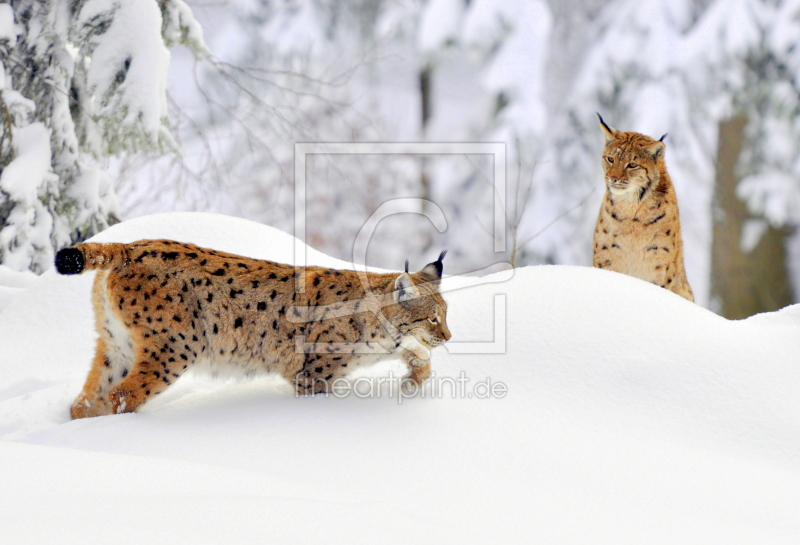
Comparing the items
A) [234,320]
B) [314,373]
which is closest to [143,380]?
[234,320]

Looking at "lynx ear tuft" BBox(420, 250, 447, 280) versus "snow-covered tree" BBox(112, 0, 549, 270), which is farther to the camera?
"snow-covered tree" BBox(112, 0, 549, 270)

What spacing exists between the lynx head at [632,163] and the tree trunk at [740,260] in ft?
18.7

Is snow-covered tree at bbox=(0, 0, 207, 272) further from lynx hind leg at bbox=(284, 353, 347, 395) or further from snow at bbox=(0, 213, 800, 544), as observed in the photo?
lynx hind leg at bbox=(284, 353, 347, 395)

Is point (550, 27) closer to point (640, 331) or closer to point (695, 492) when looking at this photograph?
point (640, 331)

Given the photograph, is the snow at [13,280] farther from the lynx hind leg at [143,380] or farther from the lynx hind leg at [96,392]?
the lynx hind leg at [143,380]

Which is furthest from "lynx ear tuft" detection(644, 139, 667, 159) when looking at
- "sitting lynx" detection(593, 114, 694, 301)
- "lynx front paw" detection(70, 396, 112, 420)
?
"lynx front paw" detection(70, 396, 112, 420)

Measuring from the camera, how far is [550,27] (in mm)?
10797

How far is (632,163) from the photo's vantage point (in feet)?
17.8

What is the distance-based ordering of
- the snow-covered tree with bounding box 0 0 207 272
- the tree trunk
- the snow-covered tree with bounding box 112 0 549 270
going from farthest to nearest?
the tree trunk → the snow-covered tree with bounding box 112 0 549 270 → the snow-covered tree with bounding box 0 0 207 272

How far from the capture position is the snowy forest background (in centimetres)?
688

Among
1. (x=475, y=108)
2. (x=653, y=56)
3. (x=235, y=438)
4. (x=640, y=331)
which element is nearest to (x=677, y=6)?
(x=653, y=56)

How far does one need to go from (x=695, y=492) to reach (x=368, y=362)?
5.71 ft

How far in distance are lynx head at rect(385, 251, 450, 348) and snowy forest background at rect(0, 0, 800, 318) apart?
378 centimetres

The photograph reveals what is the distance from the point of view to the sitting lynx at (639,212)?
17.8 feet
